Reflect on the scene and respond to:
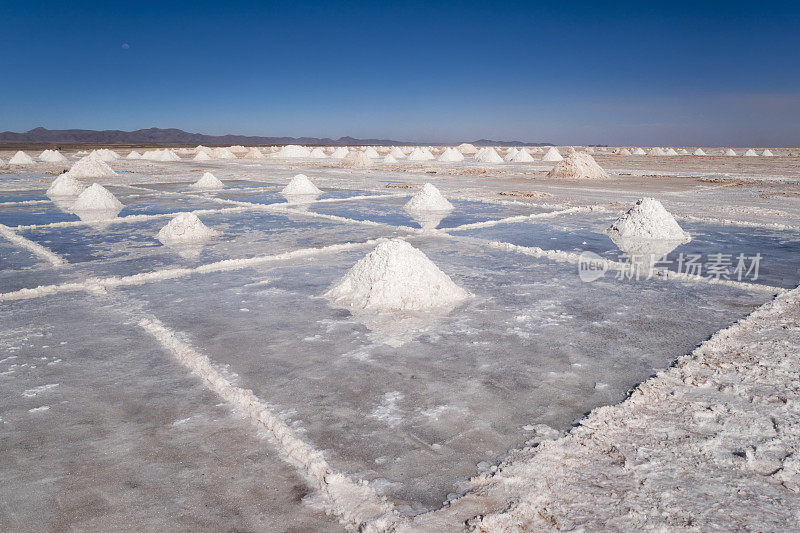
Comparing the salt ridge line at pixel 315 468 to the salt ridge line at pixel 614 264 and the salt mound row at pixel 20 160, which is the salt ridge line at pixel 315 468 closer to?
the salt ridge line at pixel 614 264

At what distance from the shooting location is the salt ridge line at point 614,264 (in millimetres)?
3956

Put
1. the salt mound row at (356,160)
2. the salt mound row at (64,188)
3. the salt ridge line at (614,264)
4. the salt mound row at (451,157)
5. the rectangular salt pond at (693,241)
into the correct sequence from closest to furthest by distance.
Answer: the salt ridge line at (614,264) < the rectangular salt pond at (693,241) < the salt mound row at (64,188) < the salt mound row at (356,160) < the salt mound row at (451,157)

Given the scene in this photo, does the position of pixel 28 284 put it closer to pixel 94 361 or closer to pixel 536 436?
pixel 94 361

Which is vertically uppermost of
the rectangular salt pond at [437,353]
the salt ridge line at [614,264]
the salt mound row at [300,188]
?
the salt mound row at [300,188]

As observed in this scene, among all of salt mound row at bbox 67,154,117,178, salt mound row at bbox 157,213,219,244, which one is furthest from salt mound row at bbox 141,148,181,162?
salt mound row at bbox 157,213,219,244

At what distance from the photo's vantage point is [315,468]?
1.77 metres

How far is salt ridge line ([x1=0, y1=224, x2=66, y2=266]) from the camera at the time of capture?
488 cm

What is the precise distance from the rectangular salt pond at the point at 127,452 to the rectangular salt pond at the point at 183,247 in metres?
2.06

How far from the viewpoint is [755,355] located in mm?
2670

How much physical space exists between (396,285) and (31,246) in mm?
4427

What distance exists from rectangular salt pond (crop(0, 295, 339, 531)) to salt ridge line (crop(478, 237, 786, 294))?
141 inches

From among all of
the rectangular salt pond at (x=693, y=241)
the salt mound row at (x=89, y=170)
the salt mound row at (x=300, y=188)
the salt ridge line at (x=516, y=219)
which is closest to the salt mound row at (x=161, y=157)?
the salt mound row at (x=89, y=170)

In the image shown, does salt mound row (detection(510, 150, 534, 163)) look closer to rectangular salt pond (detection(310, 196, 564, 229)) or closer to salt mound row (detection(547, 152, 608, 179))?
salt mound row (detection(547, 152, 608, 179))

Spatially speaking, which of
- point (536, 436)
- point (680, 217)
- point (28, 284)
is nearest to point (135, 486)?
point (536, 436)
